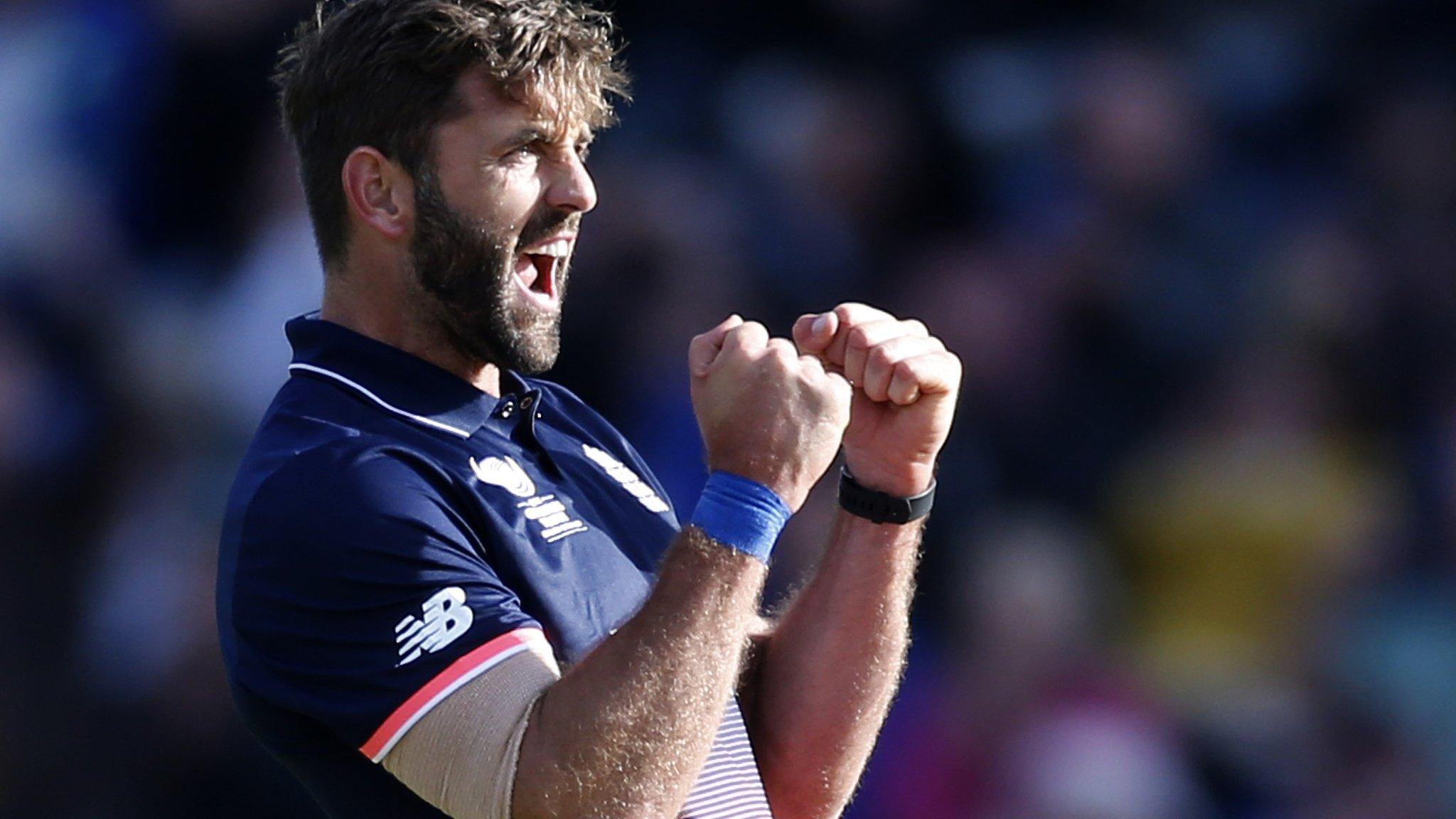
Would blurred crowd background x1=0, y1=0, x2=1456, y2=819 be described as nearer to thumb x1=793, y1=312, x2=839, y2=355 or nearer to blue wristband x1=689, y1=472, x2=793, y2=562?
thumb x1=793, y1=312, x2=839, y2=355

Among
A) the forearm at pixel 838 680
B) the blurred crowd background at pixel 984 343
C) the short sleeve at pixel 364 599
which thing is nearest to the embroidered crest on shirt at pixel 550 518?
the short sleeve at pixel 364 599

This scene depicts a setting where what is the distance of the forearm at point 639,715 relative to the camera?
7.52 ft

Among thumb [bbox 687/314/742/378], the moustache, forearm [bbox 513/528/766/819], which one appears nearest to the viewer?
A: forearm [bbox 513/528/766/819]

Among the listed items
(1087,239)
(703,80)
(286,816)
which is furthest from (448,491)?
(703,80)

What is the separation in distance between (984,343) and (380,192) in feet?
12.0

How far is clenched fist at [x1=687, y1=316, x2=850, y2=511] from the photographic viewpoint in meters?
2.51

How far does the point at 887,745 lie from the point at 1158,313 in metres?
1.87

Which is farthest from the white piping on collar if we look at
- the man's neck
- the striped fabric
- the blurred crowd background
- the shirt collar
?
the blurred crowd background

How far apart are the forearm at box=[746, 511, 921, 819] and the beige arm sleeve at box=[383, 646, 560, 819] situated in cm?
76

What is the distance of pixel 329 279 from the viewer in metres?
2.94

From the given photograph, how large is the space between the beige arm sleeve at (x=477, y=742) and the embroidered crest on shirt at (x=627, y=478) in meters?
0.66

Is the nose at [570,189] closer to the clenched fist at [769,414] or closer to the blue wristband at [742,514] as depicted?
the clenched fist at [769,414]

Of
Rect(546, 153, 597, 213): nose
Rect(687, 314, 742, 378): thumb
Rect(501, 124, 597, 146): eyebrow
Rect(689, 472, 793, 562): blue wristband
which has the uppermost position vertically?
Rect(501, 124, 597, 146): eyebrow

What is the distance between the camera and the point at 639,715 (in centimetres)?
230
